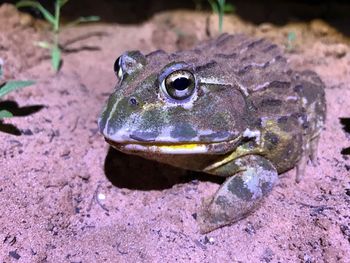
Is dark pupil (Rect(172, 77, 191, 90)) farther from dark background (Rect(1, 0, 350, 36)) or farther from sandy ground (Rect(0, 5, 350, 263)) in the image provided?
dark background (Rect(1, 0, 350, 36))

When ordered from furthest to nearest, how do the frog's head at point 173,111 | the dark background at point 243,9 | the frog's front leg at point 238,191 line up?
the dark background at point 243,9
the frog's front leg at point 238,191
the frog's head at point 173,111

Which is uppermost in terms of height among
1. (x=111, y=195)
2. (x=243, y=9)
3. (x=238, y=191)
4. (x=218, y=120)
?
(x=243, y=9)

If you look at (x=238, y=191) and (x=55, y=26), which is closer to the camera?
(x=238, y=191)

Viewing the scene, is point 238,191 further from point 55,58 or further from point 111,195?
point 55,58

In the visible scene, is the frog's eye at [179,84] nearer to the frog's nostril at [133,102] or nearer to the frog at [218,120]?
the frog at [218,120]

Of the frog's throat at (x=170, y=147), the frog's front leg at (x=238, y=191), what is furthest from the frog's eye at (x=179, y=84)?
the frog's front leg at (x=238, y=191)

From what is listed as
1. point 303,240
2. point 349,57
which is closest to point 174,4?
point 349,57

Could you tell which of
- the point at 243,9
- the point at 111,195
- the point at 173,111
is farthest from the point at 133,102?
the point at 243,9

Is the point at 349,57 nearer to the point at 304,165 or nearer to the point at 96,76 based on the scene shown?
the point at 304,165
